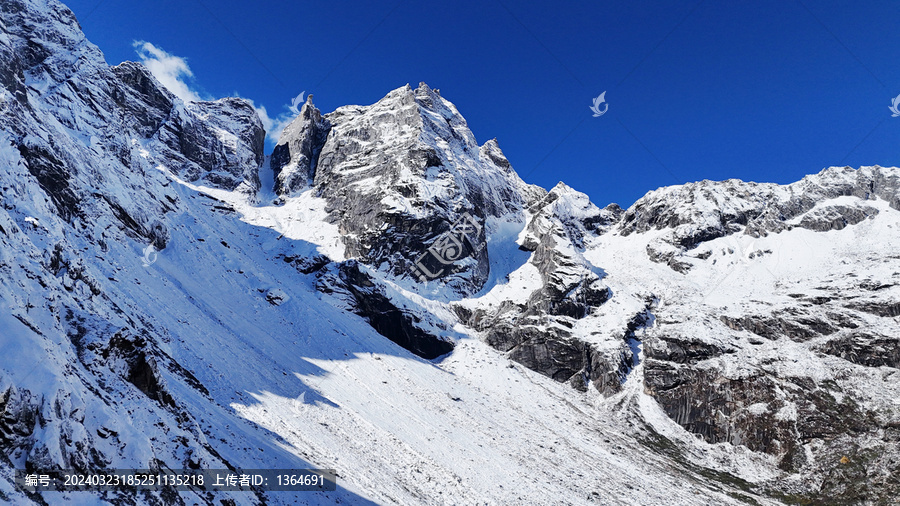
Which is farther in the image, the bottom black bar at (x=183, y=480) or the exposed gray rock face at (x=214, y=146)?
the exposed gray rock face at (x=214, y=146)

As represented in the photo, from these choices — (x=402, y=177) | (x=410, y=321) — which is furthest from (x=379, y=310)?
(x=402, y=177)

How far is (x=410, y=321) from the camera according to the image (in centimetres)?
8031

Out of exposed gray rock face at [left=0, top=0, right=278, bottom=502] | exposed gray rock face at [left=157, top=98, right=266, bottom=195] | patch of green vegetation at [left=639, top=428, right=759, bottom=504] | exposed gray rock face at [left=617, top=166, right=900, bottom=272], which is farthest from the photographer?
exposed gray rock face at [left=157, top=98, right=266, bottom=195]

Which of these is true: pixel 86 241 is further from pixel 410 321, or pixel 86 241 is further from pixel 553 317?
pixel 553 317

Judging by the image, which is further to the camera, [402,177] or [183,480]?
[402,177]

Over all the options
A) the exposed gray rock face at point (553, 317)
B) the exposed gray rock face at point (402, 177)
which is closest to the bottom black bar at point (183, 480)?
the exposed gray rock face at point (553, 317)

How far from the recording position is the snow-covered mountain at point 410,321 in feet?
76.0

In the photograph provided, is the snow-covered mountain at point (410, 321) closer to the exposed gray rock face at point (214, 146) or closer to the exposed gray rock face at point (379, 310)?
the exposed gray rock face at point (379, 310)

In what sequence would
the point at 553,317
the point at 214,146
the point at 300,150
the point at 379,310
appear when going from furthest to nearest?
the point at 300,150, the point at 214,146, the point at 553,317, the point at 379,310

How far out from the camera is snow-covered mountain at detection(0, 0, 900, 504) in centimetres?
2316

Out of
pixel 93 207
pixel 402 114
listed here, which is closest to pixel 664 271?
pixel 402 114

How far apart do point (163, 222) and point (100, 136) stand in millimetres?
24277

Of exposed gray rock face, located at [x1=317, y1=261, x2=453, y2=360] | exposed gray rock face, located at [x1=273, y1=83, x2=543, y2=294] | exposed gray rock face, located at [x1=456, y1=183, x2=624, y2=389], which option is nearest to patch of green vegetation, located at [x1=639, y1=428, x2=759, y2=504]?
exposed gray rock face, located at [x1=456, y1=183, x2=624, y2=389]

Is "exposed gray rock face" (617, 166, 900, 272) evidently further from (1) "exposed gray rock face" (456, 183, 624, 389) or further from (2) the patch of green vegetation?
(2) the patch of green vegetation
